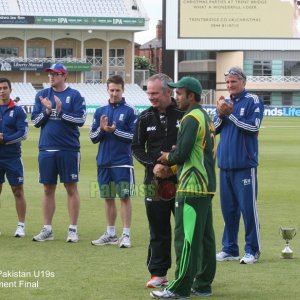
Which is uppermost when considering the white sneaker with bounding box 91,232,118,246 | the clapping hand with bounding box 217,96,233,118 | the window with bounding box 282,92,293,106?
the clapping hand with bounding box 217,96,233,118

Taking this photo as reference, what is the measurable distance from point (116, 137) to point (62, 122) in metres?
0.73

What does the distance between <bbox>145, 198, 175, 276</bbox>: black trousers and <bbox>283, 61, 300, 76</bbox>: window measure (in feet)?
302

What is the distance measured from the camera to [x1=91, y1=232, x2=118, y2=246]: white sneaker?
11.1 m

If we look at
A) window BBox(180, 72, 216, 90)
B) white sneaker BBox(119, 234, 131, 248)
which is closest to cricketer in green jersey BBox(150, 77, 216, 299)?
white sneaker BBox(119, 234, 131, 248)

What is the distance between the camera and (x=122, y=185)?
11.1 m

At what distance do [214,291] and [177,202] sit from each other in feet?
3.37

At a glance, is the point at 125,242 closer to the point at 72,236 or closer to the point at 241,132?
the point at 72,236

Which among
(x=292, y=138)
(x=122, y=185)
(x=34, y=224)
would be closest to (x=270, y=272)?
(x=122, y=185)

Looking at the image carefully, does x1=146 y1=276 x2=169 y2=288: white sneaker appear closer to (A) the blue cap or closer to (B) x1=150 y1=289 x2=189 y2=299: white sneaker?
(B) x1=150 y1=289 x2=189 y2=299: white sneaker

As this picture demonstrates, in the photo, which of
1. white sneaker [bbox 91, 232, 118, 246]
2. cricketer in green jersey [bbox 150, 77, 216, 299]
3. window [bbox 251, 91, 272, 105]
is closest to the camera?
cricketer in green jersey [bbox 150, 77, 216, 299]

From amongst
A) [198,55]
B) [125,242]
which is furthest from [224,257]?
[198,55]

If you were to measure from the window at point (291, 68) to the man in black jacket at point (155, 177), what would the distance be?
9180cm

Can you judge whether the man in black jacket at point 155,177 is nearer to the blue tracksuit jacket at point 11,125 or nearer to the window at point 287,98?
the blue tracksuit jacket at point 11,125

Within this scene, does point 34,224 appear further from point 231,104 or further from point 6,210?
point 231,104
